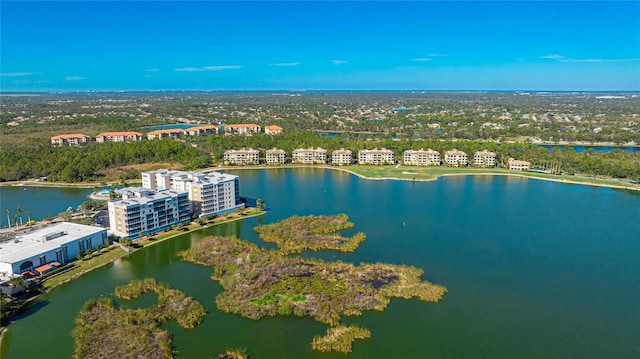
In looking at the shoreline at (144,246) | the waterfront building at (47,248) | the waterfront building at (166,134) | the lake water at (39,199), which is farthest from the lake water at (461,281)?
the waterfront building at (166,134)

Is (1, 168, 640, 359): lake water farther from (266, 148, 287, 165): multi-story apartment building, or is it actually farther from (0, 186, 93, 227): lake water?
(266, 148, 287, 165): multi-story apartment building

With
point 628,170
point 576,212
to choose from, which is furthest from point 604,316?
point 628,170

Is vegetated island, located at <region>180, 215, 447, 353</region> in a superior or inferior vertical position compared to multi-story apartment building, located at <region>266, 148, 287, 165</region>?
inferior

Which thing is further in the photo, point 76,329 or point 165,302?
point 165,302

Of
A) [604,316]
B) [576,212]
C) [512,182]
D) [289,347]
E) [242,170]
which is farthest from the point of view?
[242,170]

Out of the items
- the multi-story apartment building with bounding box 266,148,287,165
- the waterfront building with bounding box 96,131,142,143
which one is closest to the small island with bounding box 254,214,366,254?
the multi-story apartment building with bounding box 266,148,287,165

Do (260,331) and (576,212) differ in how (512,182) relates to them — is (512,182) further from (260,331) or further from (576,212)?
(260,331)

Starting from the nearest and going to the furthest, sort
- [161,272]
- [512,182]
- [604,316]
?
[604,316] < [161,272] < [512,182]

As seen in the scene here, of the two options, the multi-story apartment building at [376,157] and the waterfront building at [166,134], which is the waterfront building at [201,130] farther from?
the multi-story apartment building at [376,157]
